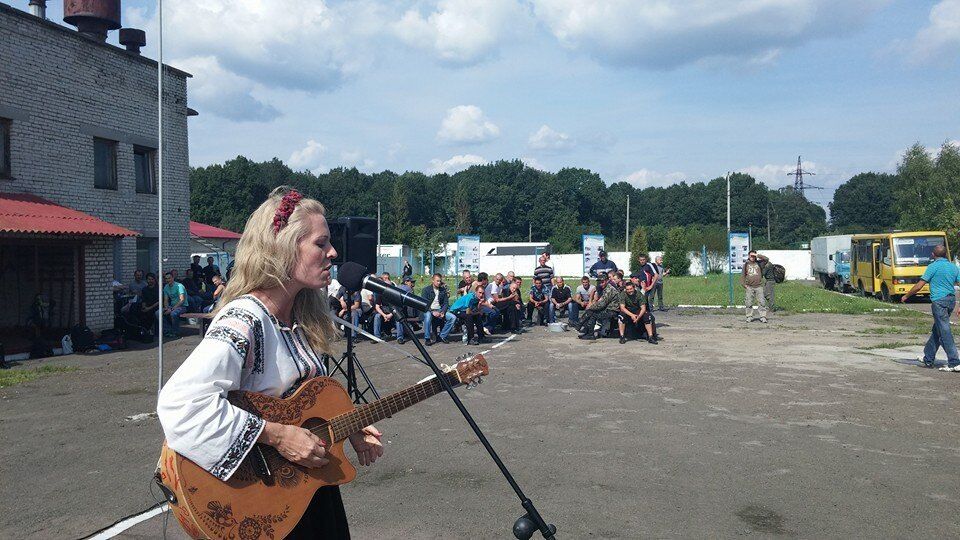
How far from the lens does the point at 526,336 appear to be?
1655 centimetres

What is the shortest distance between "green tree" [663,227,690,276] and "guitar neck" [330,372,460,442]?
5178cm

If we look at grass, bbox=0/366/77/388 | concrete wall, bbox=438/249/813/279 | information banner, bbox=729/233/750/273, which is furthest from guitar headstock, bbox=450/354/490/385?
concrete wall, bbox=438/249/813/279

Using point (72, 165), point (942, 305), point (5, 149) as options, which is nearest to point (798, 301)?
point (942, 305)

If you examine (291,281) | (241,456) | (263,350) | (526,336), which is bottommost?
(526,336)

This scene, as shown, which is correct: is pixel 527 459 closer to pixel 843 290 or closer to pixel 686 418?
pixel 686 418

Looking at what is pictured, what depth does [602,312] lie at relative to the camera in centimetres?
1558

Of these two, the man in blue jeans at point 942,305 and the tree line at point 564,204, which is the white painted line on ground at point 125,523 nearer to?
the man in blue jeans at point 942,305

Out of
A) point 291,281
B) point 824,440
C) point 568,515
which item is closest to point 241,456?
point 291,281

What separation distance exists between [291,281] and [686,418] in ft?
20.8

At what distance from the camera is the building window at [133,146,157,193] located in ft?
62.3

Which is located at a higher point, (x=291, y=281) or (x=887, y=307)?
(x=291, y=281)

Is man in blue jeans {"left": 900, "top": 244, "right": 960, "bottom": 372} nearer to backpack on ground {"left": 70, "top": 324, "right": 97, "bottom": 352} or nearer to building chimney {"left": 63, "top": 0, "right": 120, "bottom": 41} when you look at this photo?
backpack on ground {"left": 70, "top": 324, "right": 97, "bottom": 352}

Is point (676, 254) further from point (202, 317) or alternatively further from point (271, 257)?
point (271, 257)

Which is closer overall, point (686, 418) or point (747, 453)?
point (747, 453)
